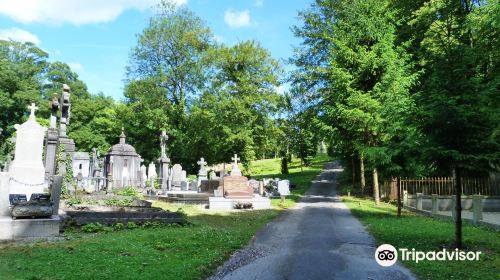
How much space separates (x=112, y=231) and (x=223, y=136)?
28.6 metres

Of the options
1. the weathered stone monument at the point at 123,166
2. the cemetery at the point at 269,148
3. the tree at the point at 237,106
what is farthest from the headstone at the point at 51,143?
the tree at the point at 237,106

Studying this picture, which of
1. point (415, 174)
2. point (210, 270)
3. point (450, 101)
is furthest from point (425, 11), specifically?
point (210, 270)

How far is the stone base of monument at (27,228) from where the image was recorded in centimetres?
993

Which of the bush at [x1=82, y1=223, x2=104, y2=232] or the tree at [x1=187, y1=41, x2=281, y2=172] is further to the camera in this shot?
the tree at [x1=187, y1=41, x2=281, y2=172]

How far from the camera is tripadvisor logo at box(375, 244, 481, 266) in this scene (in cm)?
864

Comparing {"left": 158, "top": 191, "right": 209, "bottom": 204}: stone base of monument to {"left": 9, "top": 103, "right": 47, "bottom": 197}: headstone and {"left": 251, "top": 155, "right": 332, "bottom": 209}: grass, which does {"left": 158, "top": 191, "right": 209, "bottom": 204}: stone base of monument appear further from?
{"left": 251, "top": 155, "right": 332, "bottom": 209}: grass

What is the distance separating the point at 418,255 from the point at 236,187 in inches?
556

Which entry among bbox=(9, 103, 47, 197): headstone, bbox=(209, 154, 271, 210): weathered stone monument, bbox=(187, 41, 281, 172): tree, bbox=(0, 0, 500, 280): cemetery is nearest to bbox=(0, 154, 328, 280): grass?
bbox=(0, 0, 500, 280): cemetery

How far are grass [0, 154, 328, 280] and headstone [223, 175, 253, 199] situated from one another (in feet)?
29.3

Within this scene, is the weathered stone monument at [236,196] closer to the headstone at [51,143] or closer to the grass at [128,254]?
the grass at [128,254]

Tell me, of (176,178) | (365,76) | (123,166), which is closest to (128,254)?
(365,76)

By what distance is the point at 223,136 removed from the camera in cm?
4031

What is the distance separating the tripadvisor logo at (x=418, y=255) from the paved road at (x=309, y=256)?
9.4 inches

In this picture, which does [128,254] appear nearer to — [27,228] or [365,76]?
[27,228]
